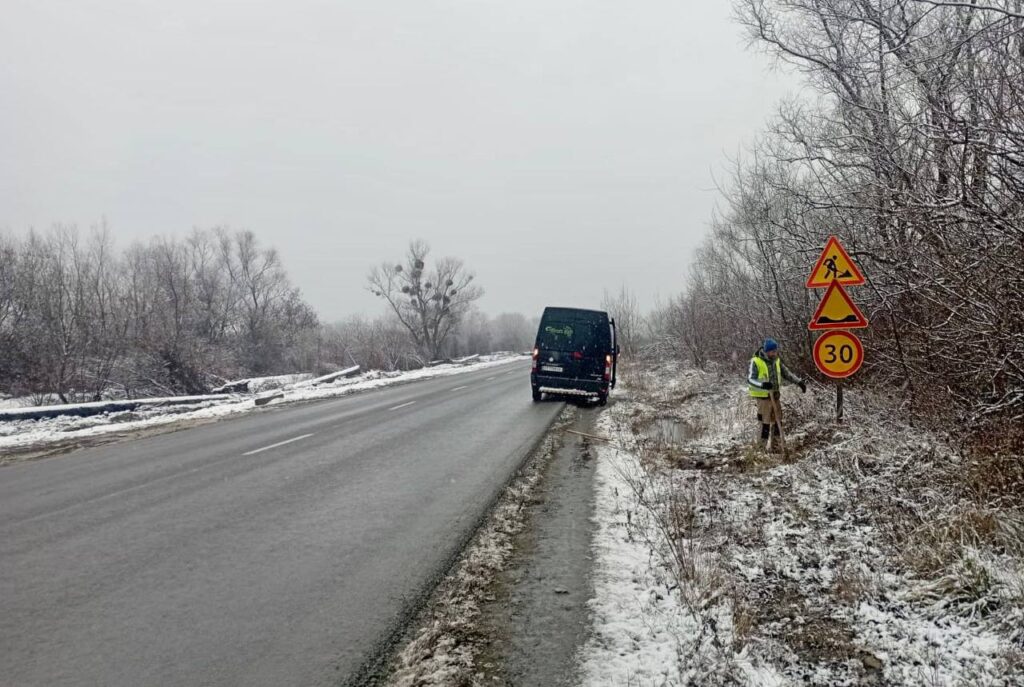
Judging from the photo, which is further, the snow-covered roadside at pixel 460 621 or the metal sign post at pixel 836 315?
the metal sign post at pixel 836 315

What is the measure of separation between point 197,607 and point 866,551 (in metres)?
5.04

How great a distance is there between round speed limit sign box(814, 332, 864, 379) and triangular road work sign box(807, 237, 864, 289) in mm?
673

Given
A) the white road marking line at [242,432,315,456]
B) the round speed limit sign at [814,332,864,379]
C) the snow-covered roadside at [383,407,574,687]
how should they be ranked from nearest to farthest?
the snow-covered roadside at [383,407,574,687] < the round speed limit sign at [814,332,864,379] < the white road marking line at [242,432,315,456]

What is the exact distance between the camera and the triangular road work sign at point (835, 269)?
24.3 feet

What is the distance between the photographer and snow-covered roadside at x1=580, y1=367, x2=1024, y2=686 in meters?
3.18

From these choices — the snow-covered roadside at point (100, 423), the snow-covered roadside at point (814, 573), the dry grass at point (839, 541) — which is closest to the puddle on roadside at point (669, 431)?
the dry grass at point (839, 541)

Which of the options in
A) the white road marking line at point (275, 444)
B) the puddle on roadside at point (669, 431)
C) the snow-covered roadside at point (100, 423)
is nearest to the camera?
the white road marking line at point (275, 444)

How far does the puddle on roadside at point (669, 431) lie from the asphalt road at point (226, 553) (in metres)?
2.83

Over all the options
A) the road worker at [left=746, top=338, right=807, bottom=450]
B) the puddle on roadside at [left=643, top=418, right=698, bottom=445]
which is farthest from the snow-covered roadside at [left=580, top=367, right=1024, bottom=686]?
the puddle on roadside at [left=643, top=418, right=698, bottom=445]

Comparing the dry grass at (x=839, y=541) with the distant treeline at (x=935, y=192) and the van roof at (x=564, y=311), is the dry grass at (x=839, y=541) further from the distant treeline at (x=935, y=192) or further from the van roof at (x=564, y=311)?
the van roof at (x=564, y=311)

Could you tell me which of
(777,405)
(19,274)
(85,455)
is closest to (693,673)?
(777,405)

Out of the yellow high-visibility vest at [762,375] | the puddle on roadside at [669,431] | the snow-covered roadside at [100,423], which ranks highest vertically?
the yellow high-visibility vest at [762,375]

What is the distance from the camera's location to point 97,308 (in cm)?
2833

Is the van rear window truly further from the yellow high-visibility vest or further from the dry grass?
the dry grass
